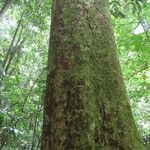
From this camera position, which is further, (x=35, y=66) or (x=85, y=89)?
(x=35, y=66)

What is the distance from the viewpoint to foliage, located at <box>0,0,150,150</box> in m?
4.74

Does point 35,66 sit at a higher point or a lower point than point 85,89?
Result: higher

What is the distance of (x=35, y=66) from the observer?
15078 millimetres

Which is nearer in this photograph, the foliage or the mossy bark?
the mossy bark

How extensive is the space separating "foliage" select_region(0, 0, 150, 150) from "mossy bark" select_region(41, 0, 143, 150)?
212 cm

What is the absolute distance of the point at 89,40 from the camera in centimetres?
205

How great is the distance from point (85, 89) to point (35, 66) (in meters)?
13.4

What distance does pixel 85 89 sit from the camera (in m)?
1.81

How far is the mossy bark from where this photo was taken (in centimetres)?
169

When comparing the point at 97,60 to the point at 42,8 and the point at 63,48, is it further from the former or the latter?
the point at 42,8

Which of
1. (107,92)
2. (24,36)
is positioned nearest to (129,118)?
(107,92)

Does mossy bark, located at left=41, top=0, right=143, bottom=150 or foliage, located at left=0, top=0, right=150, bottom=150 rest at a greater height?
foliage, located at left=0, top=0, right=150, bottom=150

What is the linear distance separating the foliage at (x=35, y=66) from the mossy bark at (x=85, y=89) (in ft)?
6.96

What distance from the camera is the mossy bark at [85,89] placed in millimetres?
1688
